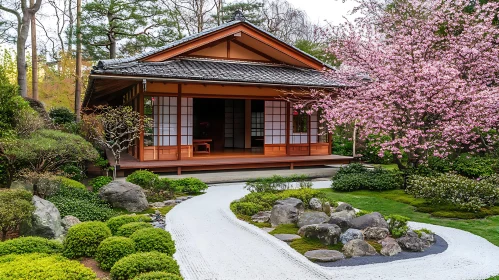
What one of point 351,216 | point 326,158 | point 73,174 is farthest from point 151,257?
point 326,158

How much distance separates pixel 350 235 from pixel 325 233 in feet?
1.34

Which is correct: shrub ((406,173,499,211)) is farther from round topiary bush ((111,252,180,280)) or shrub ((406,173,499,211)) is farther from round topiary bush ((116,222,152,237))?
round topiary bush ((111,252,180,280))

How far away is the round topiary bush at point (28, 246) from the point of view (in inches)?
192

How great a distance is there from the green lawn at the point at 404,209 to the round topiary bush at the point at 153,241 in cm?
516

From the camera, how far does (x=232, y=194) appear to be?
10.3 meters

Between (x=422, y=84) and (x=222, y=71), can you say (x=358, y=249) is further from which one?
(x=222, y=71)

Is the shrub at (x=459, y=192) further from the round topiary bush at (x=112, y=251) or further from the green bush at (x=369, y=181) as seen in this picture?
the round topiary bush at (x=112, y=251)

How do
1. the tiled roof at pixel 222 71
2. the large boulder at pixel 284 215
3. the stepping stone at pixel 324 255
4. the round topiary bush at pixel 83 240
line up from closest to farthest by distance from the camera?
the round topiary bush at pixel 83 240 < the stepping stone at pixel 324 255 < the large boulder at pixel 284 215 < the tiled roof at pixel 222 71

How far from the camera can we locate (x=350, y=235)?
6.17 meters

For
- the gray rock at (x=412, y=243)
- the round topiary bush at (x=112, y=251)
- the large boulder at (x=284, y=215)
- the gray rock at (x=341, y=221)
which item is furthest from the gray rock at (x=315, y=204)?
the round topiary bush at (x=112, y=251)

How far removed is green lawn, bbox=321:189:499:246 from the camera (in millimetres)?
7398

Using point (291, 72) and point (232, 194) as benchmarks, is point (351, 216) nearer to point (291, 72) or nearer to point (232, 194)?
point (232, 194)

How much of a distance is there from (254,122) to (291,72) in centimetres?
417

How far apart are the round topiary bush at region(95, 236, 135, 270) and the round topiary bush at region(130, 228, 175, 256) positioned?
11 cm
